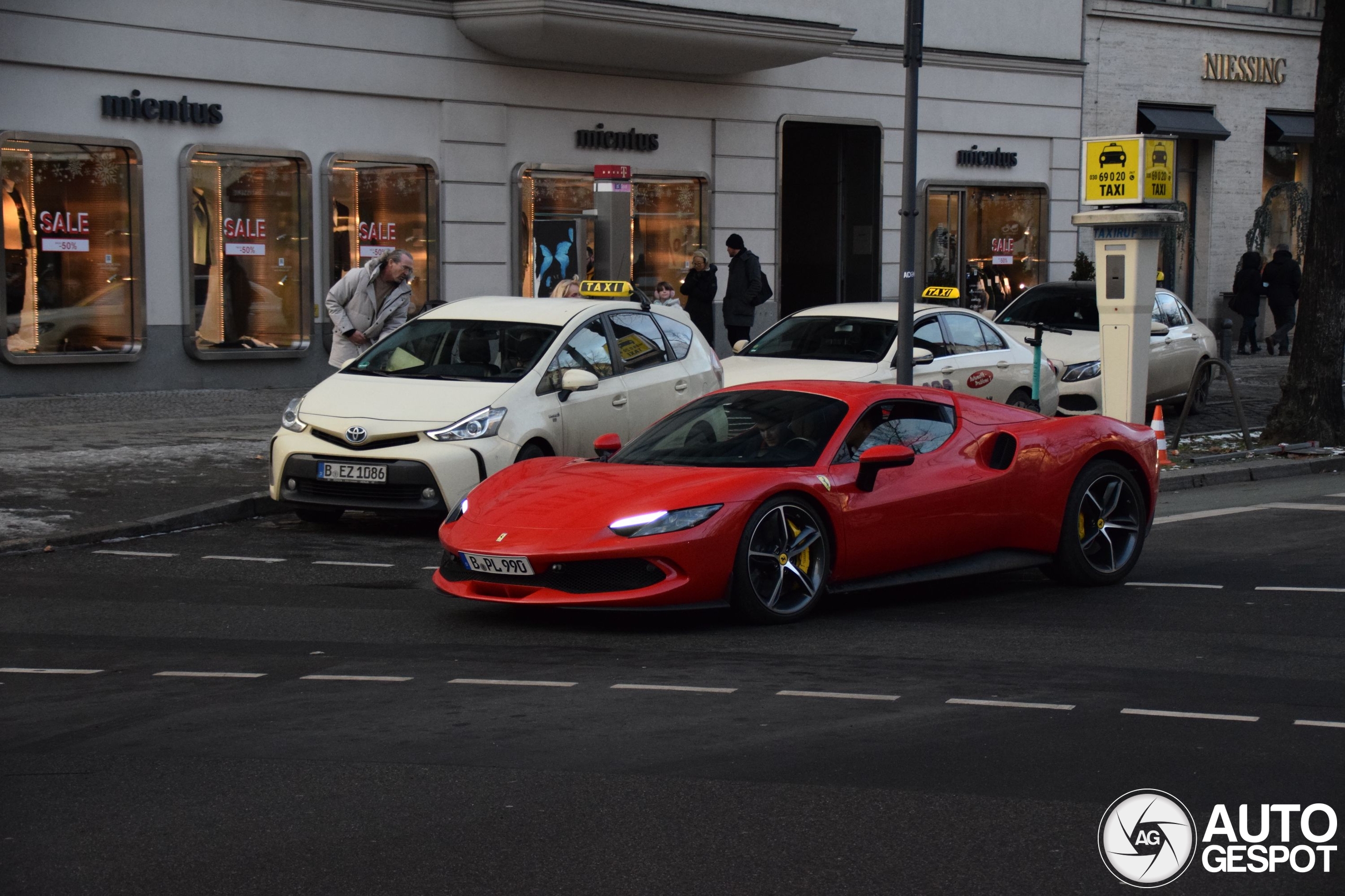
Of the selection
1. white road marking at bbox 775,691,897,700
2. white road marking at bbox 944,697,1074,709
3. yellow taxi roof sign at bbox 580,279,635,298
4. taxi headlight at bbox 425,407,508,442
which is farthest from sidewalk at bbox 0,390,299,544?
white road marking at bbox 944,697,1074,709

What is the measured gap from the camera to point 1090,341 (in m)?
19.6

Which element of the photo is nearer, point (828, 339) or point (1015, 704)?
point (1015, 704)

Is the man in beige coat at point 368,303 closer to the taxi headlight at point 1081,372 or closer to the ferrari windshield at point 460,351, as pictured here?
the ferrari windshield at point 460,351

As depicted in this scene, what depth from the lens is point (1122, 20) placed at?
31.5m

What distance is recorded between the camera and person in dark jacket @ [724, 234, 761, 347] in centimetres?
2205

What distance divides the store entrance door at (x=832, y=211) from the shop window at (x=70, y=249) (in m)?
11.2

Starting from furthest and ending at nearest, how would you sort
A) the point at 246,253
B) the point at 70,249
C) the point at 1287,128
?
the point at 1287,128 < the point at 246,253 < the point at 70,249

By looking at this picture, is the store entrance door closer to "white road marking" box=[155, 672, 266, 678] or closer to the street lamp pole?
the street lamp pole

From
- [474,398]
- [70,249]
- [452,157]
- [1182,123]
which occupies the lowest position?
[474,398]

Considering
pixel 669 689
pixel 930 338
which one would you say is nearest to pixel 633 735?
pixel 669 689

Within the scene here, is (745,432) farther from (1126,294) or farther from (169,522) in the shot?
(1126,294)

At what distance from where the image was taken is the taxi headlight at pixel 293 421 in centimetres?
1166

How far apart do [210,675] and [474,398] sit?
4682 millimetres

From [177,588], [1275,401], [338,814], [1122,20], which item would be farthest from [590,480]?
[1122,20]
